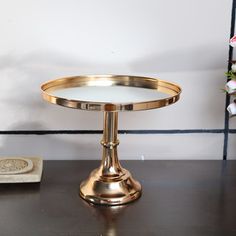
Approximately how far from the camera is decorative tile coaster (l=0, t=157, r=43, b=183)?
634 millimetres

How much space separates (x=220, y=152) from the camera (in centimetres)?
80

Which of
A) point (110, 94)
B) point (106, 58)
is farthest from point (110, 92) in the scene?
point (106, 58)

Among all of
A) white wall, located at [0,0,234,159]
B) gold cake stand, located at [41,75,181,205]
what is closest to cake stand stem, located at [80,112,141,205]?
gold cake stand, located at [41,75,181,205]

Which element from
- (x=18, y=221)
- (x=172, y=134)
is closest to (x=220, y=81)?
(x=172, y=134)

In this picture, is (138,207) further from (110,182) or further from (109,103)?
(109,103)

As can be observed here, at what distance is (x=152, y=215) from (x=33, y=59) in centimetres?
35

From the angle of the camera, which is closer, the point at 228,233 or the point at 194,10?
the point at 228,233

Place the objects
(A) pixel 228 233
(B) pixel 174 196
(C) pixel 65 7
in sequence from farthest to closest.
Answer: (C) pixel 65 7 → (B) pixel 174 196 → (A) pixel 228 233

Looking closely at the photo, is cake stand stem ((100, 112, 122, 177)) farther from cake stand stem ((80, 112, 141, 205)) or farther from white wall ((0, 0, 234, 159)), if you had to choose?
white wall ((0, 0, 234, 159))

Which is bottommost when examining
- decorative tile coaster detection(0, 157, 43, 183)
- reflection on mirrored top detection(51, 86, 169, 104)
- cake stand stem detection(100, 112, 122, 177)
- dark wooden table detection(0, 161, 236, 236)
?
dark wooden table detection(0, 161, 236, 236)

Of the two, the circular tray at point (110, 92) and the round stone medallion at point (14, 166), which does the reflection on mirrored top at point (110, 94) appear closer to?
the circular tray at point (110, 92)

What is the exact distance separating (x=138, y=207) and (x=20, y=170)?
195 millimetres

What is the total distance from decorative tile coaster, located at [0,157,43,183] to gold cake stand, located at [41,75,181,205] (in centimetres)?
8

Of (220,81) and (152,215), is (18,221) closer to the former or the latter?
(152,215)
